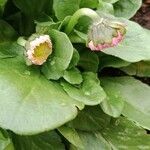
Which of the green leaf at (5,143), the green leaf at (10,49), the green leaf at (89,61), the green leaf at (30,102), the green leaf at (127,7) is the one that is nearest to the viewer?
the green leaf at (30,102)

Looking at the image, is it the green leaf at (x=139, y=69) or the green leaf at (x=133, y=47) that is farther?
the green leaf at (x=139, y=69)

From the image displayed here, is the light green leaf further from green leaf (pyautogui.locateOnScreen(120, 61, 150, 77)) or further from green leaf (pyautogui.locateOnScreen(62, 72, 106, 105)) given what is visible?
green leaf (pyautogui.locateOnScreen(120, 61, 150, 77))

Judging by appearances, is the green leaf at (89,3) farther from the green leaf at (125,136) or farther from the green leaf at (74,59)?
the green leaf at (125,136)

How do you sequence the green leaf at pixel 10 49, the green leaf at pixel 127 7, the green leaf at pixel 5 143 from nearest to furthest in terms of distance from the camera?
1. the green leaf at pixel 5 143
2. the green leaf at pixel 10 49
3. the green leaf at pixel 127 7

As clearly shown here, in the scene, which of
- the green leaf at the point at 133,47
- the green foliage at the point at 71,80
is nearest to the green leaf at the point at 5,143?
the green foliage at the point at 71,80

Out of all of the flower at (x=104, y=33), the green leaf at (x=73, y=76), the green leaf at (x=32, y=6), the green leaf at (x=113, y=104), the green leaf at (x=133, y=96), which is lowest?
the green leaf at (x=133, y=96)

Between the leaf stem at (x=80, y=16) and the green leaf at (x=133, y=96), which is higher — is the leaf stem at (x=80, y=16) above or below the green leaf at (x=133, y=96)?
above

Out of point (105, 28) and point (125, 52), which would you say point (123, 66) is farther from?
point (105, 28)
